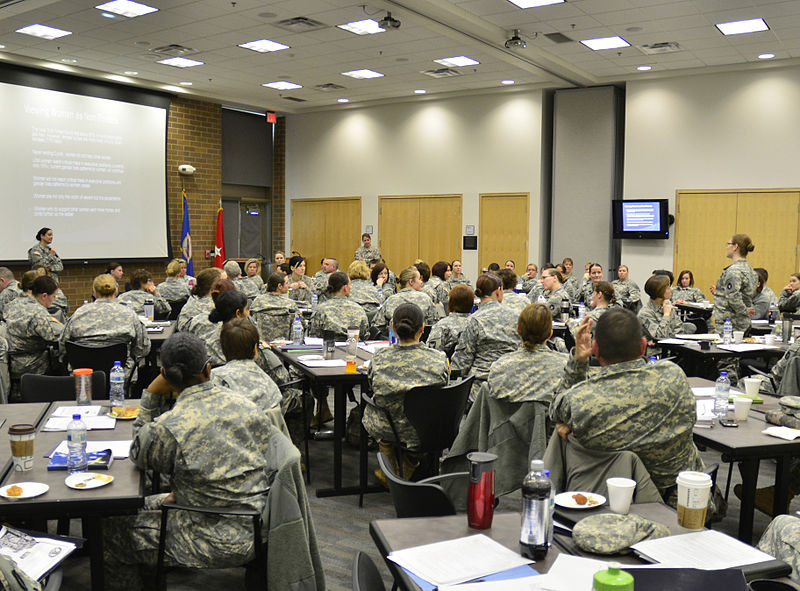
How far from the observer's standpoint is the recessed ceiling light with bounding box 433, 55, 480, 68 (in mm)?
11289

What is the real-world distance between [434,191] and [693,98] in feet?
16.6

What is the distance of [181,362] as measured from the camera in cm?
294

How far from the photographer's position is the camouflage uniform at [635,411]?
2902 mm

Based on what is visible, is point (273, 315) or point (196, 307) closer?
point (196, 307)

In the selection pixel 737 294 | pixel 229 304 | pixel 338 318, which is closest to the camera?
pixel 229 304

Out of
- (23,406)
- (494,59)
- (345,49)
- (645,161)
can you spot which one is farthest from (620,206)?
(23,406)

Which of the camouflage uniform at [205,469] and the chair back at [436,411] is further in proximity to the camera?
the chair back at [436,411]

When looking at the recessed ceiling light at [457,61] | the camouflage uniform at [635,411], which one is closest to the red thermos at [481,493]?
the camouflage uniform at [635,411]

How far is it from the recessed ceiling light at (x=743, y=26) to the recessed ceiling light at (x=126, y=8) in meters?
7.16

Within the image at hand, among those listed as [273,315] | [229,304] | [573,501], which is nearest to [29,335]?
[273,315]

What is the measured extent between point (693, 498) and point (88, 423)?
2.82 metres

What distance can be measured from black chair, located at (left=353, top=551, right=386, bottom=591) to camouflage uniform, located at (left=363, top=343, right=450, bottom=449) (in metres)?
2.42

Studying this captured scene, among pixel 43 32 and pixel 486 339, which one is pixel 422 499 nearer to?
pixel 486 339

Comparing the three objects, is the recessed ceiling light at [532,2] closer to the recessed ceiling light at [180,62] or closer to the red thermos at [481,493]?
the recessed ceiling light at [180,62]
